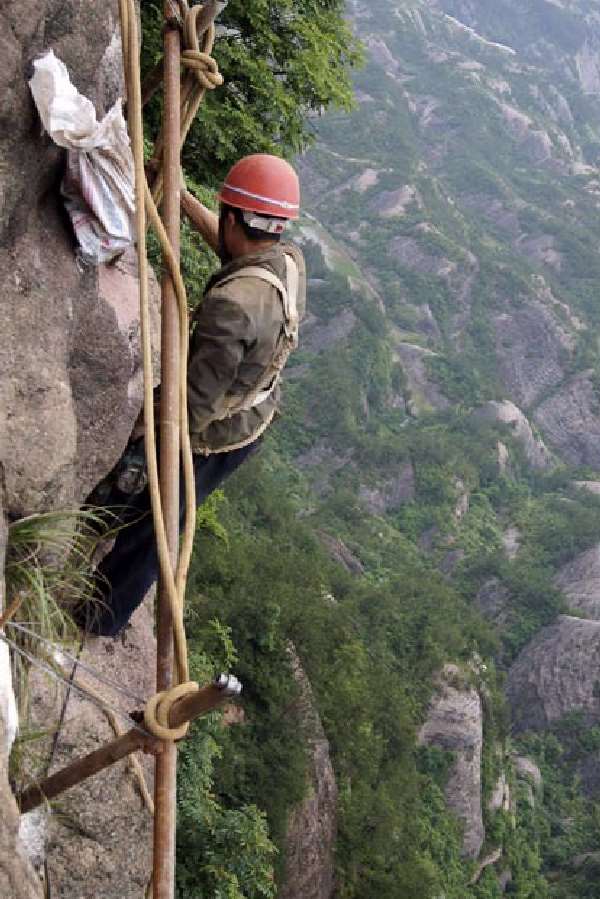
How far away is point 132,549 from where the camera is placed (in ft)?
12.0

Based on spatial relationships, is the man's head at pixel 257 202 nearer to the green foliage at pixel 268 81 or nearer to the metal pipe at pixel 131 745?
the metal pipe at pixel 131 745

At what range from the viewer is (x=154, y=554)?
366 centimetres

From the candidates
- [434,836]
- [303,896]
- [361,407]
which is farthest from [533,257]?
[303,896]

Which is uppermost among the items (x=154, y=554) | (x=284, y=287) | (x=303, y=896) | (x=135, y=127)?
(x=135, y=127)

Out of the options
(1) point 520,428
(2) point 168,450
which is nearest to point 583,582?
(1) point 520,428

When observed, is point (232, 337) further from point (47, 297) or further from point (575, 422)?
point (575, 422)

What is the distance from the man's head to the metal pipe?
181 cm

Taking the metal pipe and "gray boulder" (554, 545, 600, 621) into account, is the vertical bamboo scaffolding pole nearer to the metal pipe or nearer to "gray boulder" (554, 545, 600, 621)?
the metal pipe

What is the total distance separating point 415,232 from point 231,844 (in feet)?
283

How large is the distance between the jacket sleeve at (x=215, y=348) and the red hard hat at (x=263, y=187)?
1.34 feet

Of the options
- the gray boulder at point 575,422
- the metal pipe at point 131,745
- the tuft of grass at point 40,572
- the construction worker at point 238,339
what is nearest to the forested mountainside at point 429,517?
the gray boulder at point 575,422

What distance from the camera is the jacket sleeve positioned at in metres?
3.09

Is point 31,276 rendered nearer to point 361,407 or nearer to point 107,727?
point 107,727

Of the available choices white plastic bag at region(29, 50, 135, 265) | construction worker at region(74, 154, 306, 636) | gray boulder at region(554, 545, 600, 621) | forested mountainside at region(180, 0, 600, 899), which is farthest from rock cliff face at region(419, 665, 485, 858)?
white plastic bag at region(29, 50, 135, 265)
